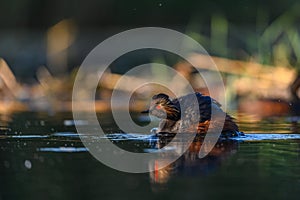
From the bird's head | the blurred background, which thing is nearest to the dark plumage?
the bird's head

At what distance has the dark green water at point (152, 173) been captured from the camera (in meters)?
4.04

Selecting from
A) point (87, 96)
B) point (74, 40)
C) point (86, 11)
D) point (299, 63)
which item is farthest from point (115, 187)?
point (86, 11)

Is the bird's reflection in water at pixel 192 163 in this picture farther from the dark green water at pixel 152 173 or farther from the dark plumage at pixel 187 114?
the dark plumage at pixel 187 114

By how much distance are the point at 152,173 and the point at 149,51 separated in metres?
9.71

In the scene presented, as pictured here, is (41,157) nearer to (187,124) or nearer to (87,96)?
(187,124)

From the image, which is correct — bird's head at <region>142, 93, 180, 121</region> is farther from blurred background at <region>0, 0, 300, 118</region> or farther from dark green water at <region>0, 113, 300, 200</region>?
blurred background at <region>0, 0, 300, 118</region>

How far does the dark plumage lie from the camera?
6.41 m

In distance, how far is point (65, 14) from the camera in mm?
15578

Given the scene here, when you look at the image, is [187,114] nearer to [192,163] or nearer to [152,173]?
[192,163]

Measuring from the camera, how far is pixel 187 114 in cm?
648

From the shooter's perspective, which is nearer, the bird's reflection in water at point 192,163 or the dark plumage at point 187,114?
the bird's reflection in water at point 192,163

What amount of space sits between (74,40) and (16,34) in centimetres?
194

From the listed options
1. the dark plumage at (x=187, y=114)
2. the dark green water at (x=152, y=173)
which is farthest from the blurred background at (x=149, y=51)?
the dark green water at (x=152, y=173)

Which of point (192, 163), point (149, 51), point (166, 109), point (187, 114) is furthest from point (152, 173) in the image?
point (149, 51)
